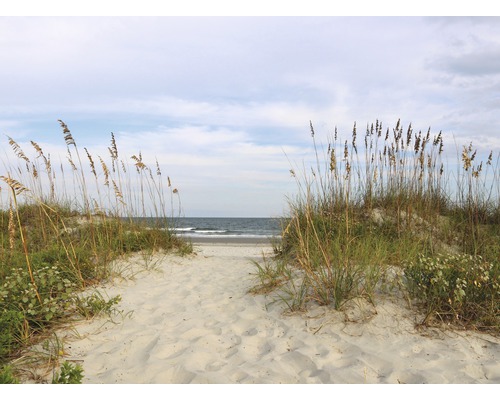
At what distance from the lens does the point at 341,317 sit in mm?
3752

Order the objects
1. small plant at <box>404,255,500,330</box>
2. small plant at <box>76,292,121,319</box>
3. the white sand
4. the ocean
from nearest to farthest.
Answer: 1. the white sand
2. small plant at <box>404,255,500,330</box>
3. small plant at <box>76,292,121,319</box>
4. the ocean

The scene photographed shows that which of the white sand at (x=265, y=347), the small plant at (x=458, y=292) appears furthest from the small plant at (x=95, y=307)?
the small plant at (x=458, y=292)

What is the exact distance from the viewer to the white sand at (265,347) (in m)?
2.87

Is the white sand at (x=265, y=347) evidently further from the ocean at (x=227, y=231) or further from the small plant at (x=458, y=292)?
the ocean at (x=227, y=231)

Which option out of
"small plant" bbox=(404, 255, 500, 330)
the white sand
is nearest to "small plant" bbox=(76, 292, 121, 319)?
the white sand

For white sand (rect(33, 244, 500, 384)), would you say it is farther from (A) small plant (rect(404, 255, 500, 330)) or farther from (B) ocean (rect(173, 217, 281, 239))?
(B) ocean (rect(173, 217, 281, 239))

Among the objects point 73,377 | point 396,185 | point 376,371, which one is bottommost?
point 376,371

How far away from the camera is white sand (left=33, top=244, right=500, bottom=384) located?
2.87 meters

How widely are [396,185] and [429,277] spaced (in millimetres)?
3592

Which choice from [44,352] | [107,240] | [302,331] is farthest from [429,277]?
[107,240]

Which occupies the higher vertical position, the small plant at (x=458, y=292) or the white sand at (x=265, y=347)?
the small plant at (x=458, y=292)

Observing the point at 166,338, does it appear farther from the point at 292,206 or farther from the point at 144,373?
the point at 292,206

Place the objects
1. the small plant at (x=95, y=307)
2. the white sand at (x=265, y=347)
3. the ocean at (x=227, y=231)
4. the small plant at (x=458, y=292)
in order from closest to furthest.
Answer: the white sand at (x=265, y=347)
the small plant at (x=458, y=292)
the small plant at (x=95, y=307)
the ocean at (x=227, y=231)

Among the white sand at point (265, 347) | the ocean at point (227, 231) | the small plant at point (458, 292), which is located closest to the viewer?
the white sand at point (265, 347)
